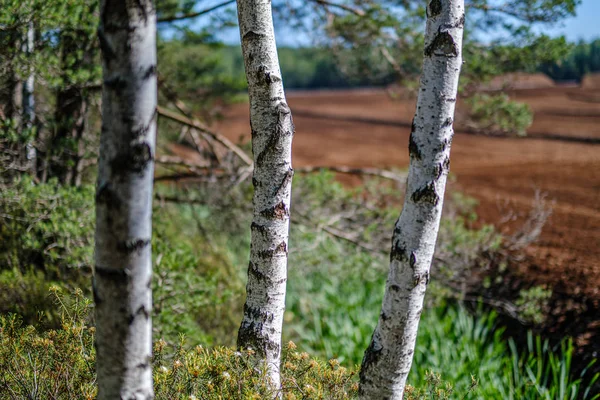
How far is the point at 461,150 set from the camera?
15.1 m

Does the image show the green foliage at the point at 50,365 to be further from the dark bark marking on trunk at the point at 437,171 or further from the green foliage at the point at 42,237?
the dark bark marking on trunk at the point at 437,171

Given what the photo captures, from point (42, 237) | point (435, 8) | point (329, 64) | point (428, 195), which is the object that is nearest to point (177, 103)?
point (42, 237)

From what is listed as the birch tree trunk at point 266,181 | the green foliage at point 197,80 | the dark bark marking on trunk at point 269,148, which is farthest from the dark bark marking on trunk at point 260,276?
the green foliage at point 197,80

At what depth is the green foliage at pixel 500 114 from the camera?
4.81m

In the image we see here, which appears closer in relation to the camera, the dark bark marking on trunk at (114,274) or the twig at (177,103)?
the dark bark marking on trunk at (114,274)

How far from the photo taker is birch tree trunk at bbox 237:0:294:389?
82.7 inches

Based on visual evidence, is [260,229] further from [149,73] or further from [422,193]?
[149,73]

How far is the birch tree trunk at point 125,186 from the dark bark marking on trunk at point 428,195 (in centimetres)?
101

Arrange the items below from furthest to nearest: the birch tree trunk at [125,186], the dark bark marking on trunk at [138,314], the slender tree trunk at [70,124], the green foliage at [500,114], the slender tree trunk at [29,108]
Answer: the green foliage at [500,114] → the slender tree trunk at [70,124] → the slender tree trunk at [29,108] → the dark bark marking on trunk at [138,314] → the birch tree trunk at [125,186]

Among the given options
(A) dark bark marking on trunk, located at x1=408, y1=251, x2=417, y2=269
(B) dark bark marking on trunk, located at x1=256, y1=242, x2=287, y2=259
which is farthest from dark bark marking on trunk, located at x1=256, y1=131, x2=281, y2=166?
(A) dark bark marking on trunk, located at x1=408, y1=251, x2=417, y2=269

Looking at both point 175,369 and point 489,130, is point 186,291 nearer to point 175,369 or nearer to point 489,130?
point 175,369

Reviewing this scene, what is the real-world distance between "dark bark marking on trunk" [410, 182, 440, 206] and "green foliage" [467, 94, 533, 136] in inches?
128

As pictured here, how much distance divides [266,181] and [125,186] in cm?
89

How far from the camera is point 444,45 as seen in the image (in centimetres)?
188
